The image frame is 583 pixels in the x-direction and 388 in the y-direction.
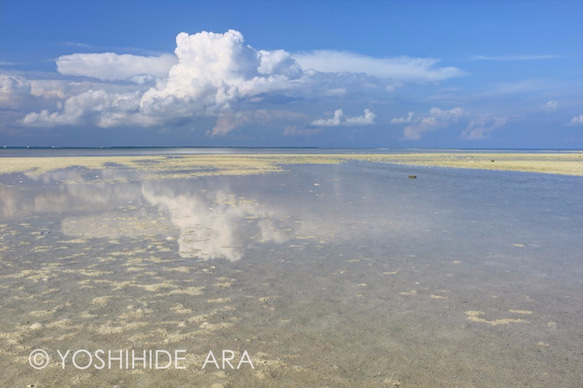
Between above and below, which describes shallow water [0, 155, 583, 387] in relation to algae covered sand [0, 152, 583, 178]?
below

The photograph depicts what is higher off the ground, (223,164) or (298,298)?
(223,164)

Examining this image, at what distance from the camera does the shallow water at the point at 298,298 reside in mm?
6160

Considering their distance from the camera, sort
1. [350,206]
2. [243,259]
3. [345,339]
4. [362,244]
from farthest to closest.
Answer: [350,206] < [362,244] < [243,259] < [345,339]

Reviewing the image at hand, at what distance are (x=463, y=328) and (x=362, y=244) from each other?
6.63 m

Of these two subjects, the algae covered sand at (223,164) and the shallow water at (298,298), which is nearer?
the shallow water at (298,298)

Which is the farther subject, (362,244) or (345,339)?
(362,244)

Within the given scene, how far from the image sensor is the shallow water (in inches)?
243

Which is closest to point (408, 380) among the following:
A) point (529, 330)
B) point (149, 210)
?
point (529, 330)

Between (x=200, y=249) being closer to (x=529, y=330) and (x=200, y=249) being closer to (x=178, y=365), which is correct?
(x=178, y=365)

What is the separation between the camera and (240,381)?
5.83m

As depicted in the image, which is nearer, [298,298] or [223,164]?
[298,298]

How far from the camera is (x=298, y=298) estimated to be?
9055mm

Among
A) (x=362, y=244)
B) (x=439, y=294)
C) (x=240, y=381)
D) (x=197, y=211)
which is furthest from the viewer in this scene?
(x=197, y=211)

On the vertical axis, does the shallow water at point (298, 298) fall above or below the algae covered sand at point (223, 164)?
below
